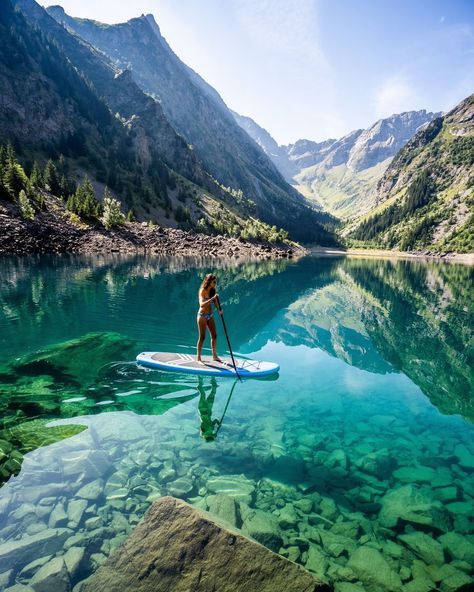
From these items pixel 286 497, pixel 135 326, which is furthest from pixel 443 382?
pixel 135 326

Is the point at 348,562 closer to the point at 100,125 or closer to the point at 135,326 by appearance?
the point at 135,326

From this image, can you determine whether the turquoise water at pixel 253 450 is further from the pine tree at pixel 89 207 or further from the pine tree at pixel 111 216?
the pine tree at pixel 111 216

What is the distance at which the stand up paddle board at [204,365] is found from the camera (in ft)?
54.9

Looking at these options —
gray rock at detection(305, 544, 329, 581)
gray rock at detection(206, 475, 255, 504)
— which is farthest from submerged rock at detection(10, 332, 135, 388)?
gray rock at detection(305, 544, 329, 581)

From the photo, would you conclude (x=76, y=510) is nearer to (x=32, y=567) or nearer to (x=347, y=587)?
(x=32, y=567)

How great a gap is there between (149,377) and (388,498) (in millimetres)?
10547

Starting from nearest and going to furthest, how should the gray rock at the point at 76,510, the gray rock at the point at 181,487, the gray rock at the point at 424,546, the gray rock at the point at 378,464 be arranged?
the gray rock at the point at 424,546 → the gray rock at the point at 76,510 → the gray rock at the point at 181,487 → the gray rock at the point at 378,464

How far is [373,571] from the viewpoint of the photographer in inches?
276

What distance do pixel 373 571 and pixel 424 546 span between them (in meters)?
1.64

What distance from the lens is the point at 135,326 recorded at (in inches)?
979

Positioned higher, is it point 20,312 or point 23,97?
point 23,97

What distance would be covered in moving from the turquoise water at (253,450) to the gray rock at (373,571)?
29 mm

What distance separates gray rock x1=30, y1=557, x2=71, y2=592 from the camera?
6035mm

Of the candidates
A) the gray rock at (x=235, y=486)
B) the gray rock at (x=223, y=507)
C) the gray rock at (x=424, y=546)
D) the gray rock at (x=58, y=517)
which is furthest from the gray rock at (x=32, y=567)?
the gray rock at (x=424, y=546)
